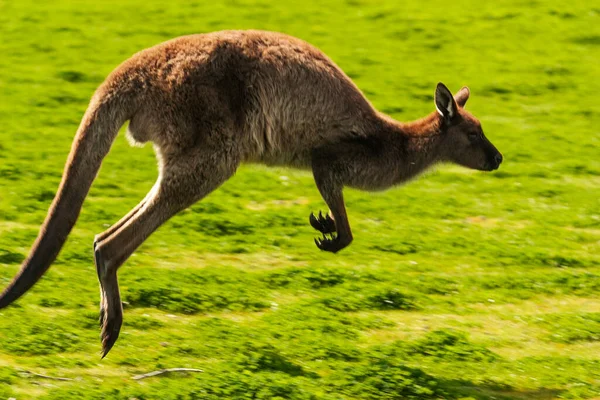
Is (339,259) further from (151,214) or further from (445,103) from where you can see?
(151,214)

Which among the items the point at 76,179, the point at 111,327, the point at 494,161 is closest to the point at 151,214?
the point at 76,179

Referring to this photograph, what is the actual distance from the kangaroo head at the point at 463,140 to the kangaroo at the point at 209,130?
576 millimetres

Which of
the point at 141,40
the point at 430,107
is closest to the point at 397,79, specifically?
the point at 430,107

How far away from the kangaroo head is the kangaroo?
58 cm

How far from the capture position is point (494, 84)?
1588cm

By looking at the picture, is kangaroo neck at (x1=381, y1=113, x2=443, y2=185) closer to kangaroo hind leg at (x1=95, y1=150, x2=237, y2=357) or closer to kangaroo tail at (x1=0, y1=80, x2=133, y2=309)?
kangaroo hind leg at (x1=95, y1=150, x2=237, y2=357)

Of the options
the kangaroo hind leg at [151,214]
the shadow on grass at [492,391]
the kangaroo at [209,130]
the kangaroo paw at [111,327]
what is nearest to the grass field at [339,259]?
the shadow on grass at [492,391]

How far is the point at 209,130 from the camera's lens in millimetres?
7074

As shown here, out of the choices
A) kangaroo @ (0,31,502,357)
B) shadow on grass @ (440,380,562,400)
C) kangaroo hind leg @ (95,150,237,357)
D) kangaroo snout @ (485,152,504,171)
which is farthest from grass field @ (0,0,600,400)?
kangaroo snout @ (485,152,504,171)

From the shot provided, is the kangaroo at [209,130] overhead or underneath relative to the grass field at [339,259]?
overhead

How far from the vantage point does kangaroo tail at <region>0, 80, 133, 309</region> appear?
6508 millimetres

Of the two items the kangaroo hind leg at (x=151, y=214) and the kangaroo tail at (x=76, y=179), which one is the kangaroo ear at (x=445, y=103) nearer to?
the kangaroo hind leg at (x=151, y=214)

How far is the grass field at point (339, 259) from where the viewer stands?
7.29m

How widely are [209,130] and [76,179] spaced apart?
0.88m
